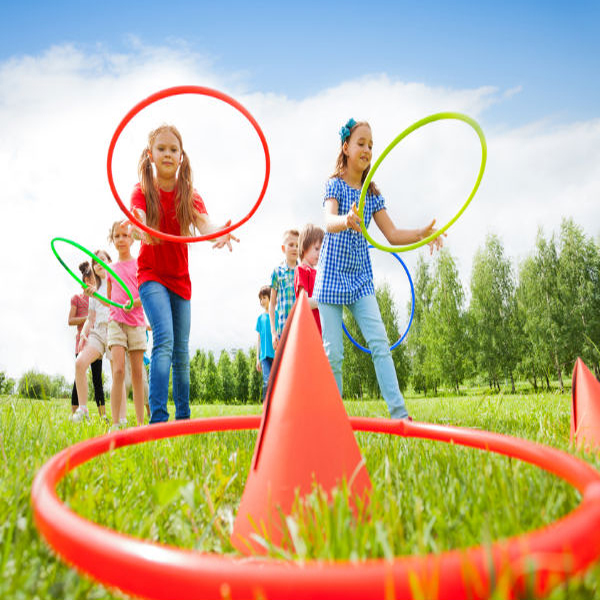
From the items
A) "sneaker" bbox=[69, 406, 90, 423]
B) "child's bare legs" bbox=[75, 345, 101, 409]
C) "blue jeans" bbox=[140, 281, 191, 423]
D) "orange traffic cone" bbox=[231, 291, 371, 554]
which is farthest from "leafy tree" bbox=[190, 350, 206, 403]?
"orange traffic cone" bbox=[231, 291, 371, 554]

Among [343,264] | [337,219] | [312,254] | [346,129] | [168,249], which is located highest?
[346,129]

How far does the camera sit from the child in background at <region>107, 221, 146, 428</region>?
16.6 feet

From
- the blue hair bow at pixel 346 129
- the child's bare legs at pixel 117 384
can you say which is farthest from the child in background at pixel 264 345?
the blue hair bow at pixel 346 129

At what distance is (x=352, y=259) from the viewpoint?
442cm

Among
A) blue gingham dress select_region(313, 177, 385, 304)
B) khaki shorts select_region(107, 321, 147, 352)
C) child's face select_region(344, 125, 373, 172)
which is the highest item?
child's face select_region(344, 125, 373, 172)

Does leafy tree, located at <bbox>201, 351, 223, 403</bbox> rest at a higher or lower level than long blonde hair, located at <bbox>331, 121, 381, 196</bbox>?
lower

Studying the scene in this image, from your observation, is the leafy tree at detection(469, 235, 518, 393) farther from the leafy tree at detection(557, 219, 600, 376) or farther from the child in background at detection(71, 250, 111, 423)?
the child in background at detection(71, 250, 111, 423)

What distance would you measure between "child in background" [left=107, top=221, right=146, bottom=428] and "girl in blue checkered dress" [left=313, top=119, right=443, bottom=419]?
74.4 inches

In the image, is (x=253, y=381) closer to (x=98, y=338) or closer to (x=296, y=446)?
(x=98, y=338)

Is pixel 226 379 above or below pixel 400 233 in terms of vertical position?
below

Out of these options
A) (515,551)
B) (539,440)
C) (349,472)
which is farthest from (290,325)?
(539,440)

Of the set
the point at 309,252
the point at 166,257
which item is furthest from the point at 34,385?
the point at 309,252

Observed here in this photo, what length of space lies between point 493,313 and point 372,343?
2441 centimetres

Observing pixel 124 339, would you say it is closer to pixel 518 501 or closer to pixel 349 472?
pixel 349 472
